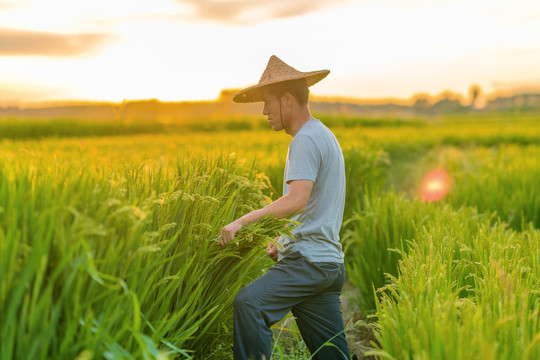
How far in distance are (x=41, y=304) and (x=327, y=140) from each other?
1.82m

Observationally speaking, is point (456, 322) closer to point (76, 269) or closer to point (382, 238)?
point (76, 269)

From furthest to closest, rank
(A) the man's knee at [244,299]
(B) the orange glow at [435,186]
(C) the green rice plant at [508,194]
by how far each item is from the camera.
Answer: (B) the orange glow at [435,186] < (C) the green rice plant at [508,194] < (A) the man's knee at [244,299]

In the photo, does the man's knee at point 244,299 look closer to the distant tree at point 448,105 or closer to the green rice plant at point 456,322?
the green rice plant at point 456,322

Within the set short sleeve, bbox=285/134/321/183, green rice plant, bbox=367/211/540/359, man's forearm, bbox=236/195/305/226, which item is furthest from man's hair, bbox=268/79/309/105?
green rice plant, bbox=367/211/540/359

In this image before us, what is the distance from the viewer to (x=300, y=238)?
9.88 feet

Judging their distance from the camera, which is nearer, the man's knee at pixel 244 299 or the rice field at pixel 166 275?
the rice field at pixel 166 275

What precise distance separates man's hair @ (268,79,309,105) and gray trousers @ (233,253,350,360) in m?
0.96

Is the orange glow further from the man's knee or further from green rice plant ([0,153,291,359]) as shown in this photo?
green rice plant ([0,153,291,359])

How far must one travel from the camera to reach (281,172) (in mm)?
5992

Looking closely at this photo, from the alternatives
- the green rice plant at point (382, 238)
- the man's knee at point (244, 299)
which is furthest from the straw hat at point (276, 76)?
the green rice plant at point (382, 238)

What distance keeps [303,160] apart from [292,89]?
1.67 feet

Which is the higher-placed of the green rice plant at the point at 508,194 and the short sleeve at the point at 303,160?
the short sleeve at the point at 303,160

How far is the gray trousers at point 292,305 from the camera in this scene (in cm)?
269

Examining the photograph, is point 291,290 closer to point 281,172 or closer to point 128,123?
point 281,172
